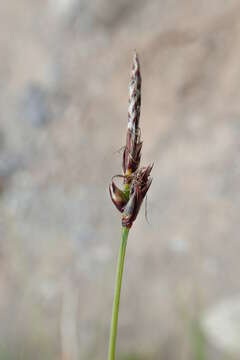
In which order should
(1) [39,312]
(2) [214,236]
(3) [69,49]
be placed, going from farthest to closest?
(3) [69,49]
(2) [214,236]
(1) [39,312]

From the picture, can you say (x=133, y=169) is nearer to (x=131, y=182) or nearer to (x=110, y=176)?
(x=131, y=182)

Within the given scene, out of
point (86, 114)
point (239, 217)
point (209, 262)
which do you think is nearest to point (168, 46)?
point (86, 114)

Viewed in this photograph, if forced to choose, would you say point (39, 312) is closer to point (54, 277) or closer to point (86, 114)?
point (54, 277)

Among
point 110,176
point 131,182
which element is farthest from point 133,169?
point 110,176

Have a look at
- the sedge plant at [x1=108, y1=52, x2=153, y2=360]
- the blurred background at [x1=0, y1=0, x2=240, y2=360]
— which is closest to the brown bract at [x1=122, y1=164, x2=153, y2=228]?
the sedge plant at [x1=108, y1=52, x2=153, y2=360]

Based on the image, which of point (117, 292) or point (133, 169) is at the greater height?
point (133, 169)
